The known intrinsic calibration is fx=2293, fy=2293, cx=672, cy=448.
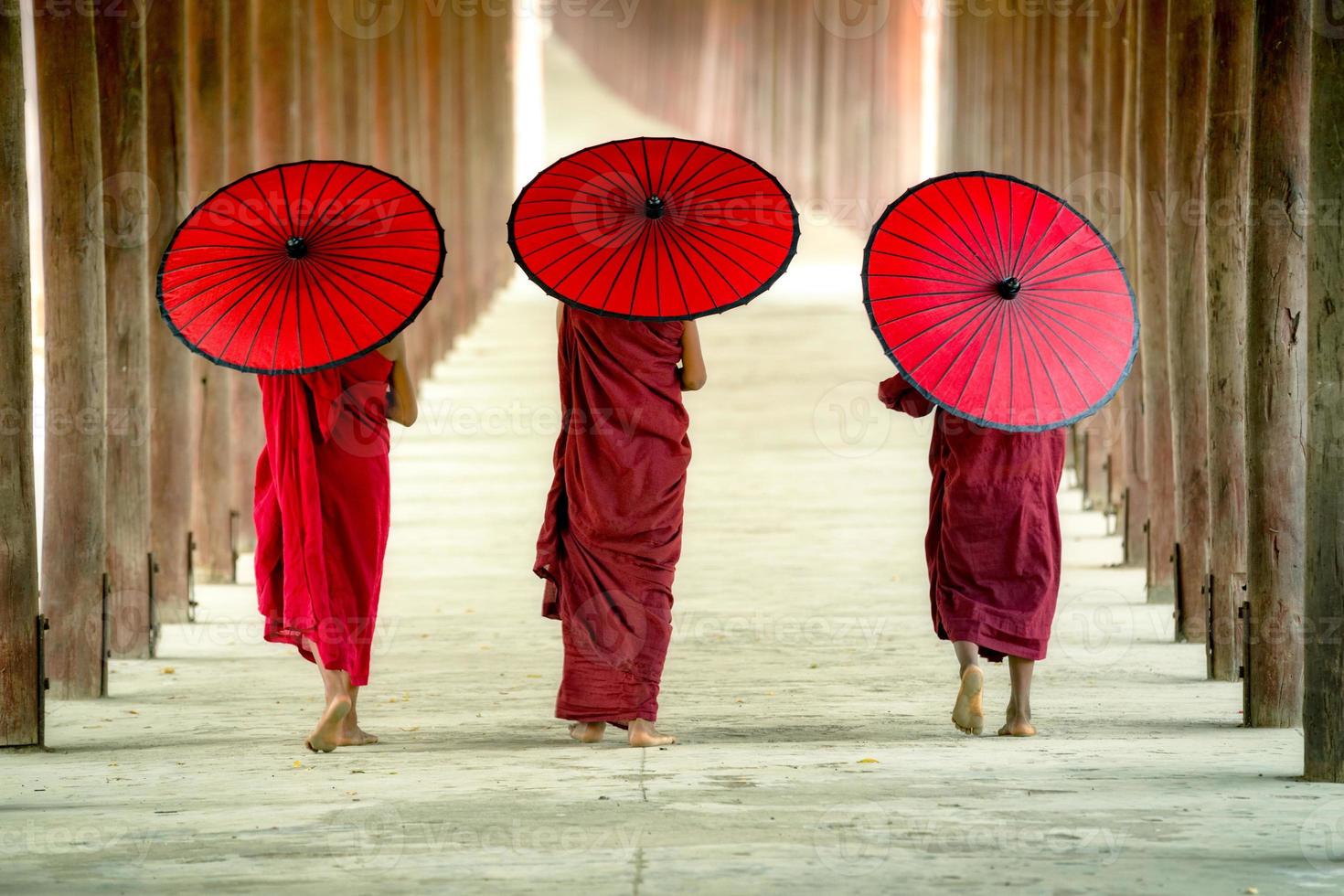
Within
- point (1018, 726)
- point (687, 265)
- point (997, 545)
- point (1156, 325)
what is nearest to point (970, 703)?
point (1018, 726)

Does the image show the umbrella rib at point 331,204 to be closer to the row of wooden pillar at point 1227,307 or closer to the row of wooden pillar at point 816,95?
the row of wooden pillar at point 1227,307

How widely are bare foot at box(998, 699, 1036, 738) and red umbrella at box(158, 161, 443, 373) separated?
7.22 feet

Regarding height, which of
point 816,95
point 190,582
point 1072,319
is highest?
point 816,95

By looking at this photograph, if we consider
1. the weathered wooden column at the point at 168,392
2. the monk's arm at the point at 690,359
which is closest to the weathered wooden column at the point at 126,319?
the weathered wooden column at the point at 168,392

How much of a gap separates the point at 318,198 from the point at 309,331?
45 centimetres

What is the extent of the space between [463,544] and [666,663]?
16.6ft

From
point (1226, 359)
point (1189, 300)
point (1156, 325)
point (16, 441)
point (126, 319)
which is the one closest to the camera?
point (16, 441)

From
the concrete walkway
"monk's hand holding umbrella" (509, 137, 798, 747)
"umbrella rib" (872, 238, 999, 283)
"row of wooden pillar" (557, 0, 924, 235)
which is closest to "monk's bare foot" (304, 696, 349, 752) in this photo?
the concrete walkway

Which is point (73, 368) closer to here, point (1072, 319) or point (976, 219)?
point (976, 219)

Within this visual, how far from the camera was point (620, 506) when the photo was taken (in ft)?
22.1

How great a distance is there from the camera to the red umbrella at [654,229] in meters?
6.60

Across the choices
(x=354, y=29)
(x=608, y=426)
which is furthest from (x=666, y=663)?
(x=354, y=29)

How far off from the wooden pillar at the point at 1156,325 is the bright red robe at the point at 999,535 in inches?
160

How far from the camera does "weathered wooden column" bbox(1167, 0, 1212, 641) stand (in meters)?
9.23
